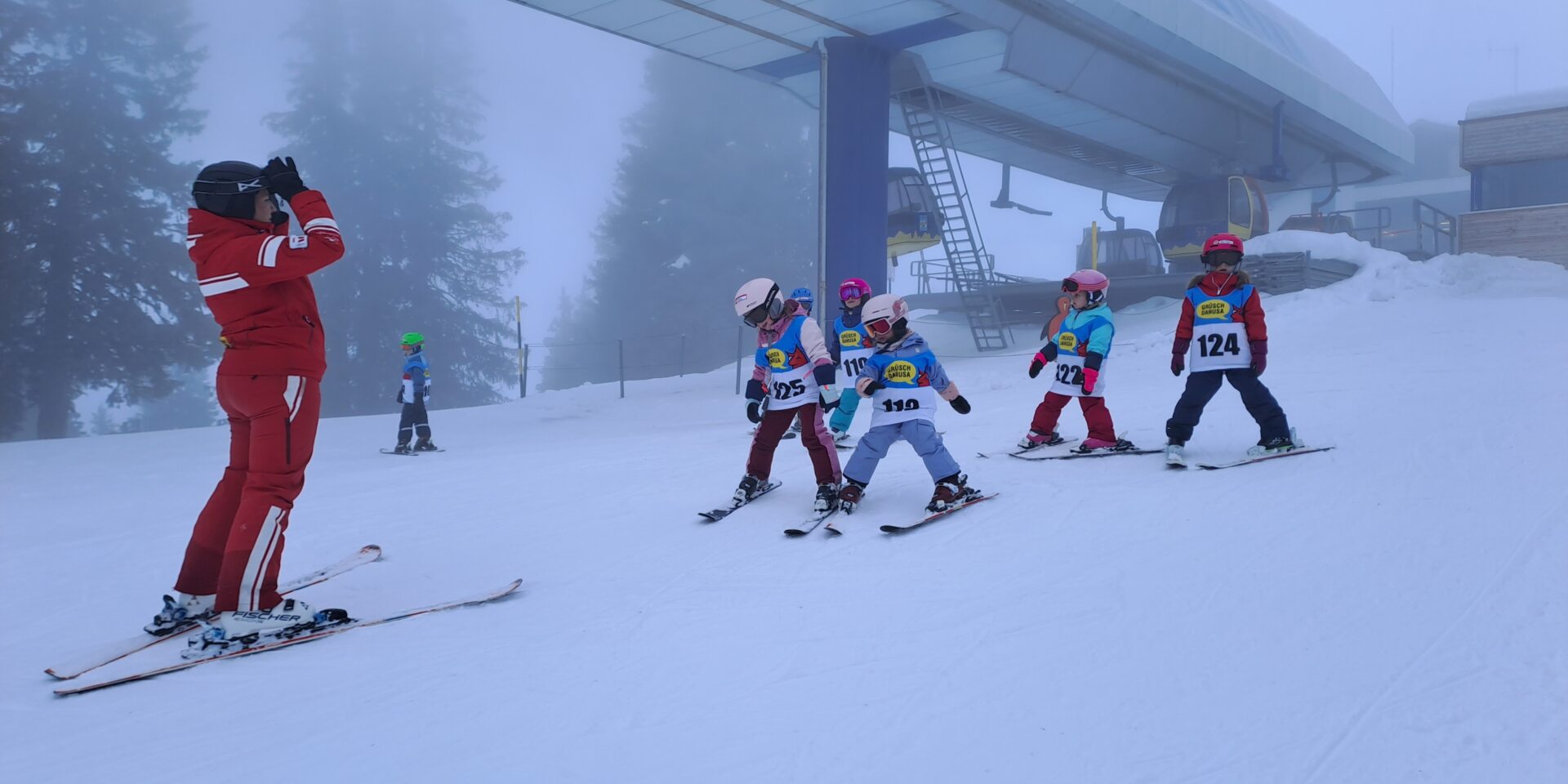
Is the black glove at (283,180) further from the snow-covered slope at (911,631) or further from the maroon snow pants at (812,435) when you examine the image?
the maroon snow pants at (812,435)

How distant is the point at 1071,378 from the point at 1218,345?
124cm

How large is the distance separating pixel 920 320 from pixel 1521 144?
14588 mm

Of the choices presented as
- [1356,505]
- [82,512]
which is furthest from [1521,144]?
[82,512]

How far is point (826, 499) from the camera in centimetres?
566

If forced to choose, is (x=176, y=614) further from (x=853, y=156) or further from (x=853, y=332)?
(x=853, y=156)

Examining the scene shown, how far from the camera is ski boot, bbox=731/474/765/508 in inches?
243

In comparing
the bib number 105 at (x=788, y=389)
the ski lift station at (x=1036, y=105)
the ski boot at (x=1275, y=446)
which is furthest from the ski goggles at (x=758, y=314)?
the ski lift station at (x=1036, y=105)

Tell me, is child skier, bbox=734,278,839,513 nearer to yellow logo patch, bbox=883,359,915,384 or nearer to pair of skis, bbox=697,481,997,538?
pair of skis, bbox=697,481,997,538

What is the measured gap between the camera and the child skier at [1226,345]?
6008 mm

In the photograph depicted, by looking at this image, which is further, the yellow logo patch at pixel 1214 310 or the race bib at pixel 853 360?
the race bib at pixel 853 360

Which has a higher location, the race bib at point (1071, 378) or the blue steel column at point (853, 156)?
the blue steel column at point (853, 156)

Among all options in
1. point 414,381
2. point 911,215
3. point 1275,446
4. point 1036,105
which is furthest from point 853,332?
point 1036,105

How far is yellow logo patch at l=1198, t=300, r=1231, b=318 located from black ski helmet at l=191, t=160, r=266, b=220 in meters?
5.50

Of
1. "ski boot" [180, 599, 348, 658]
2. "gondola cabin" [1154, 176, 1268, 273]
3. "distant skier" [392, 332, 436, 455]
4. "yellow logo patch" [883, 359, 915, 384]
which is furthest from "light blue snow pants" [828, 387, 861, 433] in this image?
"gondola cabin" [1154, 176, 1268, 273]
